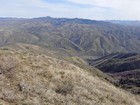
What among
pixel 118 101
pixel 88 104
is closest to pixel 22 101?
pixel 88 104

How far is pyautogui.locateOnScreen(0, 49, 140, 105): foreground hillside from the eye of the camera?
3066cm

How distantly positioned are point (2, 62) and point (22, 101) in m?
10.9

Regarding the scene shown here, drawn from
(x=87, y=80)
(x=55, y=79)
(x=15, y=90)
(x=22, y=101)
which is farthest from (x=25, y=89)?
(x=87, y=80)

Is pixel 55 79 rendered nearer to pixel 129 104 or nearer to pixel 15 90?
pixel 15 90

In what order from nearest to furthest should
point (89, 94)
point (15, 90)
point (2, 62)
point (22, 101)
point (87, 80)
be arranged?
point (22, 101) < point (15, 90) < point (89, 94) < point (2, 62) < point (87, 80)

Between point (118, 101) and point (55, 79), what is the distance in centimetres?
842

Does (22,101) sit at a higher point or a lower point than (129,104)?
higher

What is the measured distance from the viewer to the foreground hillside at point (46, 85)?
30656mm

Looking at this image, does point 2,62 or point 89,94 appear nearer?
point 89,94

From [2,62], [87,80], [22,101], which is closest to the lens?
[22,101]

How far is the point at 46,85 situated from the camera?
35000 mm

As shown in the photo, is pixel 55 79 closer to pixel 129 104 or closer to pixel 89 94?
pixel 89 94

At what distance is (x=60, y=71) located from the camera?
132ft

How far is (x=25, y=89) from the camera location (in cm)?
3216
